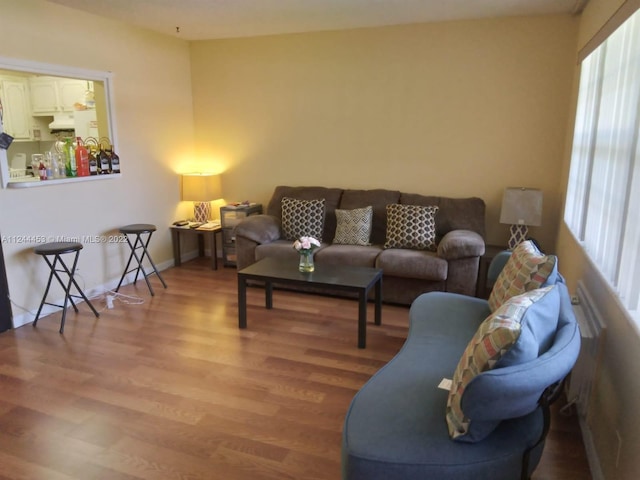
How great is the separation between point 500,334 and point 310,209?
10.8 feet

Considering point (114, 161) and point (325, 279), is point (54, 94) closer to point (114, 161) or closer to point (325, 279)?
point (114, 161)

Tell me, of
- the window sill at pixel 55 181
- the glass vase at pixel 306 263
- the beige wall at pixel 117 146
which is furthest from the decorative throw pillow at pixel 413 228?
the window sill at pixel 55 181

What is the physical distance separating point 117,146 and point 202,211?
125 cm

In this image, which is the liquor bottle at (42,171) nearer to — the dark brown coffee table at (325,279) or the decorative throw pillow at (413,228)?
the dark brown coffee table at (325,279)

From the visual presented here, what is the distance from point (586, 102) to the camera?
3.44m

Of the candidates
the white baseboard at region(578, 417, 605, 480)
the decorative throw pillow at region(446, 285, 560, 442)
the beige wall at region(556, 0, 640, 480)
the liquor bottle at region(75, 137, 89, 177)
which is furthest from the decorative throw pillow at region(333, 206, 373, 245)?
the decorative throw pillow at region(446, 285, 560, 442)

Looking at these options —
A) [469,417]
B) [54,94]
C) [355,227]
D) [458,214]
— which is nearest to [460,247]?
[458,214]

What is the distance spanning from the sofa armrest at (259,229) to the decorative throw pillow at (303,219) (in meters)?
0.14

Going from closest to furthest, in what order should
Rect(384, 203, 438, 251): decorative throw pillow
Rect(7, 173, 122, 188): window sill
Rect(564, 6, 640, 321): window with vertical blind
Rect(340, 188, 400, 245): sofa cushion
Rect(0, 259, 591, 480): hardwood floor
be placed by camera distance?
1. Rect(564, 6, 640, 321): window with vertical blind
2. Rect(0, 259, 591, 480): hardwood floor
3. Rect(7, 173, 122, 188): window sill
4. Rect(384, 203, 438, 251): decorative throw pillow
5. Rect(340, 188, 400, 245): sofa cushion

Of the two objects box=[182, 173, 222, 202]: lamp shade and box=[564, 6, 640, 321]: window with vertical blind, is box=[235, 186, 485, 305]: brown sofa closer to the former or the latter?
box=[182, 173, 222, 202]: lamp shade

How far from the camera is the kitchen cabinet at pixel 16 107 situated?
207 inches

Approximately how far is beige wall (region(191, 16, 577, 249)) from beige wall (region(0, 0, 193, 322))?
0.43m

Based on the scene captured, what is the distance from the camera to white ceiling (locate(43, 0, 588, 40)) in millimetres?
3709

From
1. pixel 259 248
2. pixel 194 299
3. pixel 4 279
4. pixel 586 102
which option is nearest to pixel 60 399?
pixel 4 279
